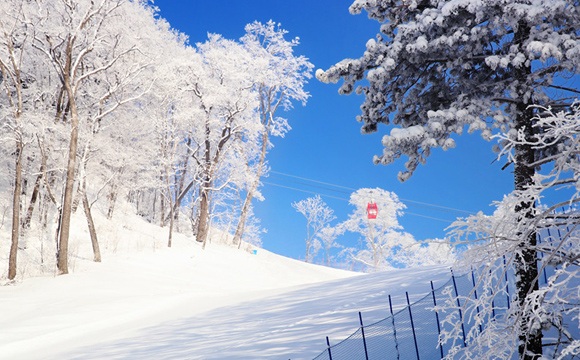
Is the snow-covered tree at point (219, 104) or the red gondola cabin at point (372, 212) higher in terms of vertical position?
the snow-covered tree at point (219, 104)

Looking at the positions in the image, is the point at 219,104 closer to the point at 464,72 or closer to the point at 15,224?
the point at 15,224

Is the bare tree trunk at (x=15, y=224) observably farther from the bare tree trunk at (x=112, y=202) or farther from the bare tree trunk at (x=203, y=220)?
the bare tree trunk at (x=203, y=220)

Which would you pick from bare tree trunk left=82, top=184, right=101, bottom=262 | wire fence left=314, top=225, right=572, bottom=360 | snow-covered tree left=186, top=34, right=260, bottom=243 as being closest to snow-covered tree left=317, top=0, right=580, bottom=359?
wire fence left=314, top=225, right=572, bottom=360

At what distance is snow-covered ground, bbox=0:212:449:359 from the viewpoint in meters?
11.1

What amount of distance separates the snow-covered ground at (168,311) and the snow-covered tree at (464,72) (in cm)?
464

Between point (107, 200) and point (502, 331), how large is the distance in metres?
28.3

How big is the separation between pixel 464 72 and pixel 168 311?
37.6ft

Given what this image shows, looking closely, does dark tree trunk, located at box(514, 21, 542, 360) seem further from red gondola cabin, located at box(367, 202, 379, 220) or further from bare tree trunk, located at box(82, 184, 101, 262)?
red gondola cabin, located at box(367, 202, 379, 220)

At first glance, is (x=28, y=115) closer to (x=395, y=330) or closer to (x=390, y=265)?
(x=395, y=330)

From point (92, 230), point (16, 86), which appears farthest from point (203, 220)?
point (16, 86)

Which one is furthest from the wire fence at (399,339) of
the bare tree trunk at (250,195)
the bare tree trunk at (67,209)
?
the bare tree trunk at (250,195)

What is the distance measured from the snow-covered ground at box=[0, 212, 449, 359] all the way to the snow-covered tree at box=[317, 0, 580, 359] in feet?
15.2

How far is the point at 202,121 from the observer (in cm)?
2947

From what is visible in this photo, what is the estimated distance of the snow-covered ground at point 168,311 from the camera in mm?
11125
